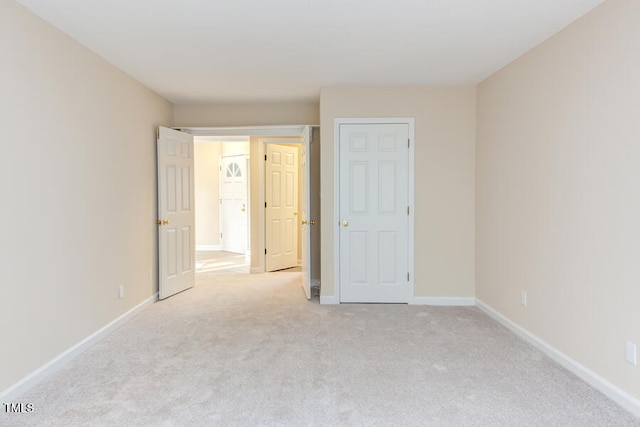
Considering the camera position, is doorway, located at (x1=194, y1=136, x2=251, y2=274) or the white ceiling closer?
the white ceiling

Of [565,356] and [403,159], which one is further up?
[403,159]

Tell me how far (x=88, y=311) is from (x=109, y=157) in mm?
1348

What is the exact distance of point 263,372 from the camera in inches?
112

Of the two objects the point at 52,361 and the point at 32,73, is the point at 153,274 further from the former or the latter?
the point at 32,73

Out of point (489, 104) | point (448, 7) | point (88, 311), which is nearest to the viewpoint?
point (448, 7)

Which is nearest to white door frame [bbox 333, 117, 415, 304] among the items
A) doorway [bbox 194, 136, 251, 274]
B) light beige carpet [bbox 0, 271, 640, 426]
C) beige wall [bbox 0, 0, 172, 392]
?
light beige carpet [bbox 0, 271, 640, 426]

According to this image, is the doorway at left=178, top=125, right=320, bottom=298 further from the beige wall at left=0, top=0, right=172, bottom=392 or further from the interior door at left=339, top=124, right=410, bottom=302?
the beige wall at left=0, top=0, right=172, bottom=392

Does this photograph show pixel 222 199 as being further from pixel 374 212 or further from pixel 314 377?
pixel 314 377

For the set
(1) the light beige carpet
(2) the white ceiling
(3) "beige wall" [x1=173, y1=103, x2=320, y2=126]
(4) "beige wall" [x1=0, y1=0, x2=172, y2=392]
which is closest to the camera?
(1) the light beige carpet

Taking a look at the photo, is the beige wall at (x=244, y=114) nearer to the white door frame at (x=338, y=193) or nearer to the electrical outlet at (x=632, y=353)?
the white door frame at (x=338, y=193)

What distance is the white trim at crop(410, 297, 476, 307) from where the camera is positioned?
15.2ft

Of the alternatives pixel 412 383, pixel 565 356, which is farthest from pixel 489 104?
pixel 412 383

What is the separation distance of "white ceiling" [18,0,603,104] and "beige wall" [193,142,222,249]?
16.0ft

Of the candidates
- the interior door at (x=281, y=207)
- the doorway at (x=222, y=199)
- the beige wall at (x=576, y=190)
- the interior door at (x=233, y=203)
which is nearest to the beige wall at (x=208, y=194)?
the doorway at (x=222, y=199)
